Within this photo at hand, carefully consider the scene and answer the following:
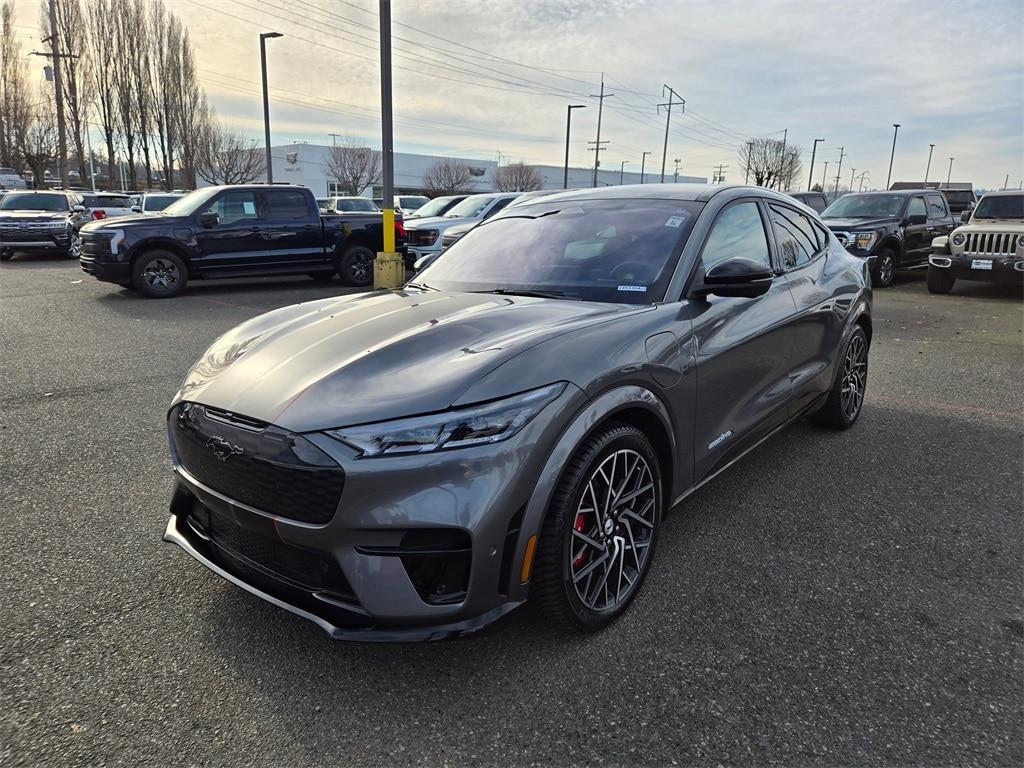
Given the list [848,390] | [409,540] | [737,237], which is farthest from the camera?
[848,390]

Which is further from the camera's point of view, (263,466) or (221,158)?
(221,158)

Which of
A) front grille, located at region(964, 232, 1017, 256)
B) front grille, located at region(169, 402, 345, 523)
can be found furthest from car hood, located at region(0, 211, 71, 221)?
front grille, located at region(964, 232, 1017, 256)

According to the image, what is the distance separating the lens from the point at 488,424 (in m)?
2.07

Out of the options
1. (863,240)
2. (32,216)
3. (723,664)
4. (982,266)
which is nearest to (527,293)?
(723,664)

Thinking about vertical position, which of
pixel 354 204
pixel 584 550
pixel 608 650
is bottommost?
pixel 608 650

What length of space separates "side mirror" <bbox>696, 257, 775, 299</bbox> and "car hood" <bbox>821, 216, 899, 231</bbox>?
11.7m

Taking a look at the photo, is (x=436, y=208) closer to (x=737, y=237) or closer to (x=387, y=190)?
(x=387, y=190)

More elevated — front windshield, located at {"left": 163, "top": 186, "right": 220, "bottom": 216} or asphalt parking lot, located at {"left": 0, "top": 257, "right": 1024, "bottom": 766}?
front windshield, located at {"left": 163, "top": 186, "right": 220, "bottom": 216}

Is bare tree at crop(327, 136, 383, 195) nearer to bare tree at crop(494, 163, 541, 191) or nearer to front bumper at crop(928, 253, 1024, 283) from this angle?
bare tree at crop(494, 163, 541, 191)

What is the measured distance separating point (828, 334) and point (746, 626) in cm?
235

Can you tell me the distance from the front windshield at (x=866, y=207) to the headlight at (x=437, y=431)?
46.9 feet

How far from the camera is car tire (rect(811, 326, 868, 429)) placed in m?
4.61

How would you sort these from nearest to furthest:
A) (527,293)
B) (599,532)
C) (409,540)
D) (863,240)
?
(409,540) → (599,532) → (527,293) → (863,240)

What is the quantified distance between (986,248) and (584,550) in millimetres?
12402
